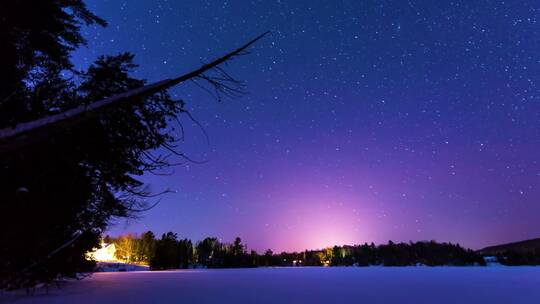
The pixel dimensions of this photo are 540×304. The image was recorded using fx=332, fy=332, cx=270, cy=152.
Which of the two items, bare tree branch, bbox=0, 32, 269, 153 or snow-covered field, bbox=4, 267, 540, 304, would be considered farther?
snow-covered field, bbox=4, 267, 540, 304

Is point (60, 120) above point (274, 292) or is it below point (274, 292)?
above

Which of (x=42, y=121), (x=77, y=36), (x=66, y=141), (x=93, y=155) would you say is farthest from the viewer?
(x=77, y=36)

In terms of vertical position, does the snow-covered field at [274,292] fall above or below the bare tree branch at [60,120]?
below

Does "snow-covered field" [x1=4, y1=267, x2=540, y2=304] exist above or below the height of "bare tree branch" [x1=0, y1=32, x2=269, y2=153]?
below

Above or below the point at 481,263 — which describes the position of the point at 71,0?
above

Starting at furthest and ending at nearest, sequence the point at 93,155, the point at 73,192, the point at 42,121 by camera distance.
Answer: the point at 73,192 → the point at 93,155 → the point at 42,121

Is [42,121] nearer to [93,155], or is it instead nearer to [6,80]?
[93,155]

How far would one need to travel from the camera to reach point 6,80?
14.5 ft

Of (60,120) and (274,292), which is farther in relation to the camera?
(274,292)

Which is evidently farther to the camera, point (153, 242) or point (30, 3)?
point (153, 242)

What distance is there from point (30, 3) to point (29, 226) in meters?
3.54

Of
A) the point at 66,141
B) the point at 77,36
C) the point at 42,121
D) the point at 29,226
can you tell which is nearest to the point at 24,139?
the point at 42,121

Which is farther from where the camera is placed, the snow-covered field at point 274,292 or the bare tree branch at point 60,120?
the snow-covered field at point 274,292

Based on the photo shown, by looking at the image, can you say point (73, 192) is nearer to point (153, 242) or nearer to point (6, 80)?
point (6, 80)
